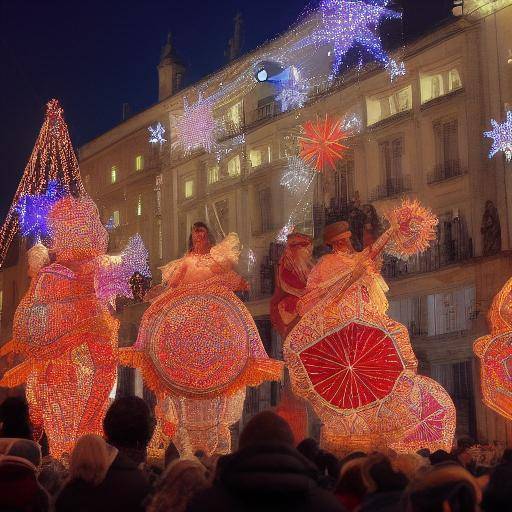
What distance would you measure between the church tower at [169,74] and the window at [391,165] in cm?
1147

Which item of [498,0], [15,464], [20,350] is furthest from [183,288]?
[498,0]

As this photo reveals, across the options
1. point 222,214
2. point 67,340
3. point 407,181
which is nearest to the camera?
point 67,340

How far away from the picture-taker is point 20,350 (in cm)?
1223

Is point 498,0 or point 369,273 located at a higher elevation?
point 498,0

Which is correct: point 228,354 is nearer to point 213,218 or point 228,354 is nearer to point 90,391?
point 90,391

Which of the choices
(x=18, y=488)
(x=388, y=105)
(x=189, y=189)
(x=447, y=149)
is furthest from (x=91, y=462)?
(x=189, y=189)

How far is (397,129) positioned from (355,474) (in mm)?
17899

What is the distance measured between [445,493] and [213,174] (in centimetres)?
2480

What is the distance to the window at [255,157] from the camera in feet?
87.0

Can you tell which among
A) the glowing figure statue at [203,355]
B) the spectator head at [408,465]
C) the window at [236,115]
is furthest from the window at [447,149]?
the spectator head at [408,465]

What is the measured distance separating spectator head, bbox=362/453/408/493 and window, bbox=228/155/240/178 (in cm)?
2278

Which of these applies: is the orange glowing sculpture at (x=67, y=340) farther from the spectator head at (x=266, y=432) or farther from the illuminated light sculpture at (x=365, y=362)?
the spectator head at (x=266, y=432)

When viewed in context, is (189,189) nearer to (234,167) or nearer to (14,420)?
(234,167)

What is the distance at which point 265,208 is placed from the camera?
26156mm
